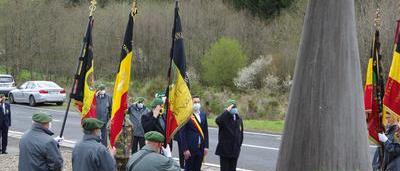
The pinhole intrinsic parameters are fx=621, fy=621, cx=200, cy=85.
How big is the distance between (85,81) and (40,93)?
77.0 ft

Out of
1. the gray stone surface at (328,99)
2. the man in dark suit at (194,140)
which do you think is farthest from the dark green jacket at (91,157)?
the man in dark suit at (194,140)

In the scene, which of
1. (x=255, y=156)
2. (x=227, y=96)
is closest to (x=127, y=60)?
(x=255, y=156)

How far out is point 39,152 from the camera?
313 inches

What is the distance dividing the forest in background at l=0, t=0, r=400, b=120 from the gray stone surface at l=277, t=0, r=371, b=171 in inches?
1204

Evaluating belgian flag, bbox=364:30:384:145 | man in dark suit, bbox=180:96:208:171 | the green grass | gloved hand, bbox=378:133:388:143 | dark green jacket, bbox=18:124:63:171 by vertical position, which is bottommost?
the green grass

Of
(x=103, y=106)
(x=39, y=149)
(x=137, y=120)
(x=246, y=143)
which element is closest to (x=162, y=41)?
(x=246, y=143)

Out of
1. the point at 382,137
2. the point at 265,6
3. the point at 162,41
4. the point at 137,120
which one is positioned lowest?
the point at 137,120

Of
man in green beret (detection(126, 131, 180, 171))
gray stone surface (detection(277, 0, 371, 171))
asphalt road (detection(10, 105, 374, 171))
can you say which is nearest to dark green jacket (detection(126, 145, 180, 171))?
man in green beret (detection(126, 131, 180, 171))

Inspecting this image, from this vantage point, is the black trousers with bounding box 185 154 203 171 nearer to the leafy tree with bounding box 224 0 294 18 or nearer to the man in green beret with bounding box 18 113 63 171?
the man in green beret with bounding box 18 113 63 171

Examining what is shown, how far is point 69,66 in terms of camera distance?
151 ft

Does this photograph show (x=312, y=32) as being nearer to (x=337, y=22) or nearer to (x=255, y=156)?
(x=337, y=22)

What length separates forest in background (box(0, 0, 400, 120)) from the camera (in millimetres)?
38500

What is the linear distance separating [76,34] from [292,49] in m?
16.9

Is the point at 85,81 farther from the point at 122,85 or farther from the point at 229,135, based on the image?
the point at 229,135
